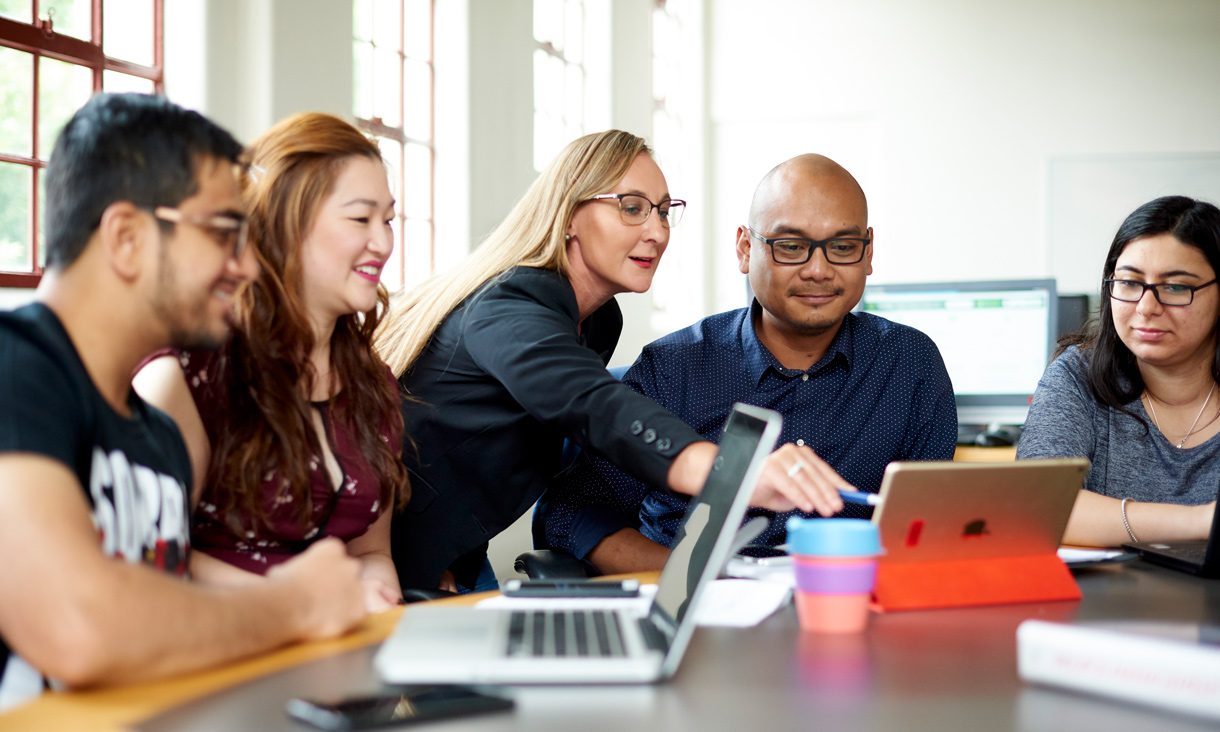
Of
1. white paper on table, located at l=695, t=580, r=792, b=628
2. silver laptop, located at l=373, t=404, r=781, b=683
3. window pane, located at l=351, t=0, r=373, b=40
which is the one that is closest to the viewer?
silver laptop, located at l=373, t=404, r=781, b=683

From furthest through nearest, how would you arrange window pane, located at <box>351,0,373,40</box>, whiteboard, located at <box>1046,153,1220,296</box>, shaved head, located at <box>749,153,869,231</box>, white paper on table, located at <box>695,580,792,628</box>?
whiteboard, located at <box>1046,153,1220,296</box> < window pane, located at <box>351,0,373,40</box> < shaved head, located at <box>749,153,869,231</box> < white paper on table, located at <box>695,580,792,628</box>

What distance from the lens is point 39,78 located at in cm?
300

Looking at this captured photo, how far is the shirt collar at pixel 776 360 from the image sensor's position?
7.02 feet

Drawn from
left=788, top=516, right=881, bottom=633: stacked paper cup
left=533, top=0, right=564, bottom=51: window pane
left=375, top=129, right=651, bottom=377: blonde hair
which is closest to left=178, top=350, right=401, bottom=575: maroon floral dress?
left=375, top=129, right=651, bottom=377: blonde hair

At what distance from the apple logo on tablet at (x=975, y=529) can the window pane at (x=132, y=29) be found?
2956mm

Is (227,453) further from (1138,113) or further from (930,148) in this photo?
(1138,113)

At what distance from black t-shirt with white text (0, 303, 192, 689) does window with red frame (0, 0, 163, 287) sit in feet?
6.65

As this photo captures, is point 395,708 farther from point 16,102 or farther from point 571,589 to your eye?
point 16,102

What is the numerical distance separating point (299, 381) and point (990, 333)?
2871mm

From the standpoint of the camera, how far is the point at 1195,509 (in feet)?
5.39

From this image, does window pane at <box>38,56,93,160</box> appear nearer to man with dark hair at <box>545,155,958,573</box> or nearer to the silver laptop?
man with dark hair at <box>545,155,958,573</box>

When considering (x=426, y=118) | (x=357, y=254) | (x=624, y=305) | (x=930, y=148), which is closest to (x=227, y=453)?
(x=357, y=254)

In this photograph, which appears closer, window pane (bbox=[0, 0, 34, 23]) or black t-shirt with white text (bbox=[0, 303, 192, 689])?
black t-shirt with white text (bbox=[0, 303, 192, 689])

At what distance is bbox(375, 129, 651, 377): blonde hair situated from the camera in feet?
6.58
